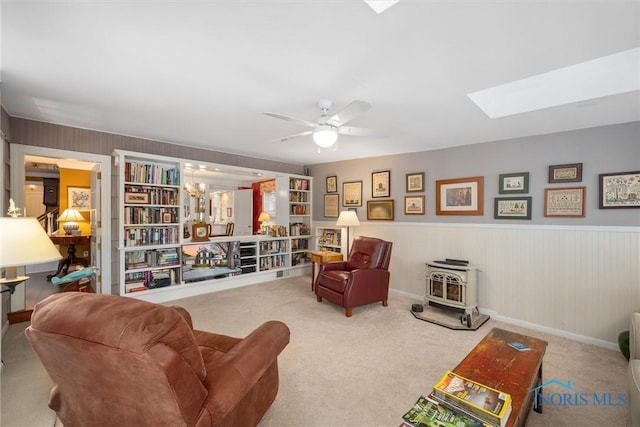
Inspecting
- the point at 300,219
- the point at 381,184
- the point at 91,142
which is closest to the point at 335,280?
the point at 381,184

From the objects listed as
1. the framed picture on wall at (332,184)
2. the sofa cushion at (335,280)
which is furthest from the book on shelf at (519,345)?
the framed picture on wall at (332,184)

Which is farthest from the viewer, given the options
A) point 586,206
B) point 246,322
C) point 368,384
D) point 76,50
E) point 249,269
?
point 249,269

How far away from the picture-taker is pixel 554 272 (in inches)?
124

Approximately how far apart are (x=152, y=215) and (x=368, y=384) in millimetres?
3579

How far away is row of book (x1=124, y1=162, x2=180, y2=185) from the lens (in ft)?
12.2

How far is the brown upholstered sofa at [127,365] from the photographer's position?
959mm

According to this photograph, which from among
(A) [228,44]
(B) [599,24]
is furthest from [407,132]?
(A) [228,44]

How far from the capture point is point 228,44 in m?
1.65

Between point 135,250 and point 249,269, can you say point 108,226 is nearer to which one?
point 135,250

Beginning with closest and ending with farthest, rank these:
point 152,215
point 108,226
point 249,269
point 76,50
Answer: point 76,50 < point 108,226 < point 152,215 < point 249,269

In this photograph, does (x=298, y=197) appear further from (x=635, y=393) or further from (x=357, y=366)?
(x=635, y=393)

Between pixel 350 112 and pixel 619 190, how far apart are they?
Answer: 2946 mm

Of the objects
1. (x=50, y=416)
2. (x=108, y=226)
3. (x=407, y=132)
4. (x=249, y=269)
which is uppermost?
(x=407, y=132)

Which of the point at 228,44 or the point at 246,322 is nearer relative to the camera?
the point at 228,44
